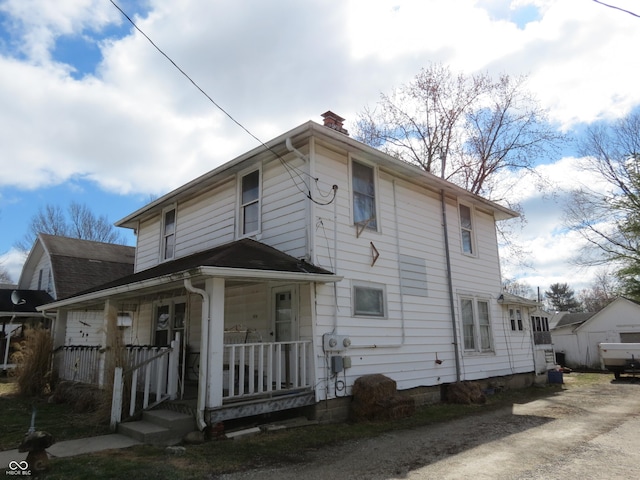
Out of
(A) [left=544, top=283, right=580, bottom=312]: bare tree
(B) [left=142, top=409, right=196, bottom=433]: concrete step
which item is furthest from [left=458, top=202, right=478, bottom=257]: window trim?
(A) [left=544, top=283, right=580, bottom=312]: bare tree

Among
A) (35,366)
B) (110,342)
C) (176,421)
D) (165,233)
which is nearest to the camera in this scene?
(176,421)

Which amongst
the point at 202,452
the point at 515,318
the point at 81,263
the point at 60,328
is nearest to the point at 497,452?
the point at 202,452

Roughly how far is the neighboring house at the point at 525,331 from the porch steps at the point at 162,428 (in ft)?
32.8

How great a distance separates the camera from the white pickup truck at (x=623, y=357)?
17.1 meters

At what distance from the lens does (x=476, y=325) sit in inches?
481

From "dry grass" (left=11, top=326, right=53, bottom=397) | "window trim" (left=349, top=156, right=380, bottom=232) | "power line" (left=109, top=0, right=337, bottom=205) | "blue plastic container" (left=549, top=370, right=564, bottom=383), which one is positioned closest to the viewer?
"power line" (left=109, top=0, right=337, bottom=205)

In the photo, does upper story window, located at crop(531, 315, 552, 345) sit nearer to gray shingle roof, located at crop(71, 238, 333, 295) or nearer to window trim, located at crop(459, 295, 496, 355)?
window trim, located at crop(459, 295, 496, 355)

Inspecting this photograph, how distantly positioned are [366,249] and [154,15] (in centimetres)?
571

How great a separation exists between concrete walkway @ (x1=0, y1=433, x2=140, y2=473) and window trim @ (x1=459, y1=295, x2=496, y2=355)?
27.5 ft

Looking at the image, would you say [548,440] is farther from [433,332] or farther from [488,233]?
[488,233]

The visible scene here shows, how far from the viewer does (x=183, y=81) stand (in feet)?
25.5

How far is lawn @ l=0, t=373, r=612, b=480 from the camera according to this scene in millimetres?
5016

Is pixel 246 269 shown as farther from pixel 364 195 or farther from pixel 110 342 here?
pixel 364 195

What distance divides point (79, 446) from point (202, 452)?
1742 millimetres
